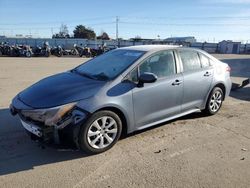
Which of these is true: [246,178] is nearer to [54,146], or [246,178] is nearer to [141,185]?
[141,185]

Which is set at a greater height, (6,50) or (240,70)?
(6,50)

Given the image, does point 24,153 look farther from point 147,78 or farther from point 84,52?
point 84,52

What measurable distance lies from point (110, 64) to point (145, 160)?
73.6 inches

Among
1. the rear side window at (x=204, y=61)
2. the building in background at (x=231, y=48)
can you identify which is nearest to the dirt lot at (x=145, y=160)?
the rear side window at (x=204, y=61)

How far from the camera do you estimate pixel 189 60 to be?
19.4 ft

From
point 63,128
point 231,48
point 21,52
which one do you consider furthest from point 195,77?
point 231,48

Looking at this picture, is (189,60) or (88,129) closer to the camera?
(88,129)

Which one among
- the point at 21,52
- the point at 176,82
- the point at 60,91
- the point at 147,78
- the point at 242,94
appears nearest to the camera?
the point at 60,91

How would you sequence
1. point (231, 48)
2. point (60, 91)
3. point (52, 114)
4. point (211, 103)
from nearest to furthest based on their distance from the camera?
point (52, 114)
point (60, 91)
point (211, 103)
point (231, 48)

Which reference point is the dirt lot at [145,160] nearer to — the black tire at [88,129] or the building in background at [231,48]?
the black tire at [88,129]

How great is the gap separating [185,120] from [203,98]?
0.59 metres

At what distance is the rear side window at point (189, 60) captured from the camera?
574cm

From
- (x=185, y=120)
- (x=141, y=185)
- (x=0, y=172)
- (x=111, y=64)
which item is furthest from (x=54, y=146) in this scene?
(x=185, y=120)

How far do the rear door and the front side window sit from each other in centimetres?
29
